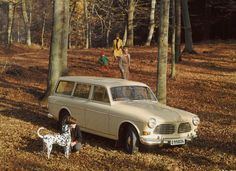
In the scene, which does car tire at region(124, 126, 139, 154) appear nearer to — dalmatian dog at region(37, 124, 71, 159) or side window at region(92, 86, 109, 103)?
side window at region(92, 86, 109, 103)

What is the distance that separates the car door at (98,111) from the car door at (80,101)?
21 cm

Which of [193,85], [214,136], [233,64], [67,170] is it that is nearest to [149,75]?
[193,85]

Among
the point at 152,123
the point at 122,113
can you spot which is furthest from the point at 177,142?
the point at 122,113

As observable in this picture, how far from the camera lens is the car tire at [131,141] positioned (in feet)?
35.7

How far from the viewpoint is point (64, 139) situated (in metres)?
10.6

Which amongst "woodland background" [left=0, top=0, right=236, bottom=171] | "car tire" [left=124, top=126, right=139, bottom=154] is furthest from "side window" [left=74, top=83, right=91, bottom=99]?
"car tire" [left=124, top=126, right=139, bottom=154]

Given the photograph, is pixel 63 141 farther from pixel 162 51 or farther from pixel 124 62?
pixel 124 62

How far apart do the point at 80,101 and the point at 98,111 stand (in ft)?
3.01

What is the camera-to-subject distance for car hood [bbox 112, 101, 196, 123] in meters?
10.9

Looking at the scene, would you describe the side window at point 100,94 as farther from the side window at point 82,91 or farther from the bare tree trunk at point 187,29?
the bare tree trunk at point 187,29

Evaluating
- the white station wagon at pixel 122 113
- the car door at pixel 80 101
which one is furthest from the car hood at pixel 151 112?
the car door at pixel 80 101

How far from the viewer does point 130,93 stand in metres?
12.3

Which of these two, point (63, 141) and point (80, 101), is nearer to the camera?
point (63, 141)

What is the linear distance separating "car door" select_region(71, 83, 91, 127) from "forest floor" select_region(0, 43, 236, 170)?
651mm
